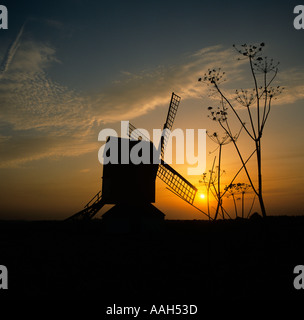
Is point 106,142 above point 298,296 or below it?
above

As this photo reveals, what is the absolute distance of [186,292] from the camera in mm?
11047

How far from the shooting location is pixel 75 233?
101 feet

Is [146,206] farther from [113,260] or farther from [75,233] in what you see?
[113,260]

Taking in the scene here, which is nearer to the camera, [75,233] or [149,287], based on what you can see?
[149,287]

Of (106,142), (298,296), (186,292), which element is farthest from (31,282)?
(106,142)

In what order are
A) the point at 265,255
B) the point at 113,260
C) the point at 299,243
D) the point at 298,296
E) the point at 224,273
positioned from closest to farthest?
the point at 298,296 → the point at 224,273 → the point at 113,260 → the point at 265,255 → the point at 299,243

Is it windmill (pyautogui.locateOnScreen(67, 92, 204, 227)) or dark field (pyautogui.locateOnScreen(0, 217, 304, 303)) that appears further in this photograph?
windmill (pyautogui.locateOnScreen(67, 92, 204, 227))

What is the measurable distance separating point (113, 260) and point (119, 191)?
10358 millimetres

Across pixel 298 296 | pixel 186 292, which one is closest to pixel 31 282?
pixel 186 292

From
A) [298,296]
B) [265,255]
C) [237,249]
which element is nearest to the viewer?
[298,296]

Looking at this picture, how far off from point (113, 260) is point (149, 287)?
5316mm

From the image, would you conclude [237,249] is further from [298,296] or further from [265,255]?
[298,296]

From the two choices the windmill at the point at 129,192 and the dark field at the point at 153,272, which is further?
the windmill at the point at 129,192
